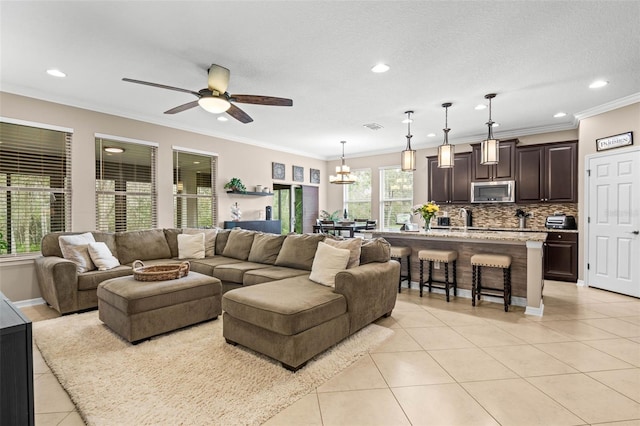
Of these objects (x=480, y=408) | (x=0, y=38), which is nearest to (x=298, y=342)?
(x=480, y=408)

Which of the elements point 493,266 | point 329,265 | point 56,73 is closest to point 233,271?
point 329,265

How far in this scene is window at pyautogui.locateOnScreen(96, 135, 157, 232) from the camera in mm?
4879

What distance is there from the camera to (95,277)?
12.5ft

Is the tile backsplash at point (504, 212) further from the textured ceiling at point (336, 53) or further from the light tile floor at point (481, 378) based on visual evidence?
the light tile floor at point (481, 378)

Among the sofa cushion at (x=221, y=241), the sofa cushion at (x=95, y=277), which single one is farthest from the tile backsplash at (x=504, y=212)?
the sofa cushion at (x=95, y=277)

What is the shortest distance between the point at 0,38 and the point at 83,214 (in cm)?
242

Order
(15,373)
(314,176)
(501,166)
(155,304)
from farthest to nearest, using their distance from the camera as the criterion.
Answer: (314,176) < (501,166) < (155,304) < (15,373)

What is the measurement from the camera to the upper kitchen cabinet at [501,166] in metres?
6.12

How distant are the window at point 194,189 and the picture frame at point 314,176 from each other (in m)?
3.04

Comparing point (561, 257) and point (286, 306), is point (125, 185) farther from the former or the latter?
point (561, 257)

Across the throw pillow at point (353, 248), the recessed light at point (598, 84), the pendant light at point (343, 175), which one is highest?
the recessed light at point (598, 84)

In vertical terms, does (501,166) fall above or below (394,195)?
above

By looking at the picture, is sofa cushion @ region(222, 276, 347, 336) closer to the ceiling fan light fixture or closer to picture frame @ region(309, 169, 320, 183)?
the ceiling fan light fixture

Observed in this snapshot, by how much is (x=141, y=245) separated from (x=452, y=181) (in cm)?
603
